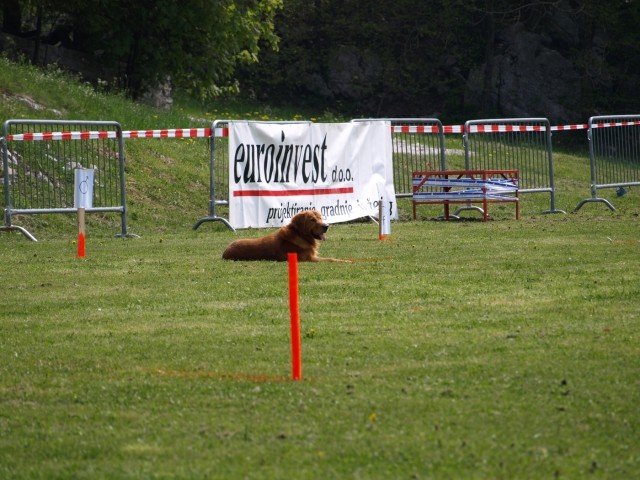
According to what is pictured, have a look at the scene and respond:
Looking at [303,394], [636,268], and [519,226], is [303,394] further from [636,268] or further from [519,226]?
[519,226]

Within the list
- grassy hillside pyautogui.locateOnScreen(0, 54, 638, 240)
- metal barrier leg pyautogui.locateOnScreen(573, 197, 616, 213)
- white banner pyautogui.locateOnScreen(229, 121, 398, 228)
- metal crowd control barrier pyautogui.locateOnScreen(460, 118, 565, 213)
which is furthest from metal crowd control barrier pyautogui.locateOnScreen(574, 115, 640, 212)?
white banner pyautogui.locateOnScreen(229, 121, 398, 228)

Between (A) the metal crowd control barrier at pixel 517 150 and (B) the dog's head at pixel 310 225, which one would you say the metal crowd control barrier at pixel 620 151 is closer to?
(A) the metal crowd control barrier at pixel 517 150

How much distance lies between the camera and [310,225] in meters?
14.2

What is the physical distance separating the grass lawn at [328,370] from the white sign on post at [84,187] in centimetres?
184

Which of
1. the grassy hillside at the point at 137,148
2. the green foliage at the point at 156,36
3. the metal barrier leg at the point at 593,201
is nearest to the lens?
the grassy hillside at the point at 137,148

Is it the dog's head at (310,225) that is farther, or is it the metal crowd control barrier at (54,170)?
the metal crowd control barrier at (54,170)

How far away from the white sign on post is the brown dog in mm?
2374

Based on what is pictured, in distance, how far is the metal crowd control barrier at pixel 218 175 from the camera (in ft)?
61.9

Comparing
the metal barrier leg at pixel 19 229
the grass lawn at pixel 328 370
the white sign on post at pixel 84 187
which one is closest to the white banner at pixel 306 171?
the white sign on post at pixel 84 187

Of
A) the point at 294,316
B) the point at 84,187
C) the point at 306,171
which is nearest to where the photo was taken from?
the point at 294,316

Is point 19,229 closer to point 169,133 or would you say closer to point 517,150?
point 169,133

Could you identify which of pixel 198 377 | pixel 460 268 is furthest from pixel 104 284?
pixel 198 377

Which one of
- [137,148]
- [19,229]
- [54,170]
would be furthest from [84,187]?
[137,148]

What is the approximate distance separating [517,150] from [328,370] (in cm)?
1667
